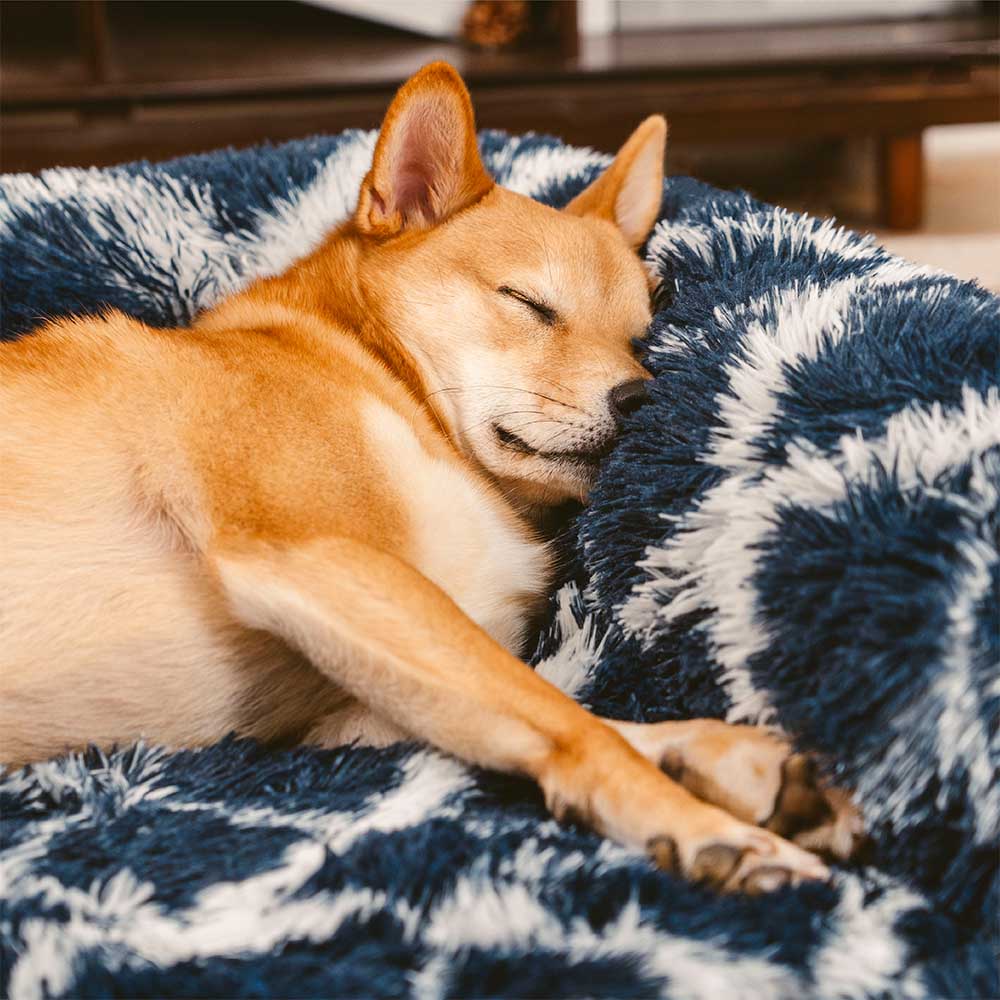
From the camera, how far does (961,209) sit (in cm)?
363

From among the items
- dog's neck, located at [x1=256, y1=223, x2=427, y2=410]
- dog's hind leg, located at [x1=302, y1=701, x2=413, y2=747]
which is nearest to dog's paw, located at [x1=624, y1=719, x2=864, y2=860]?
dog's hind leg, located at [x1=302, y1=701, x2=413, y2=747]

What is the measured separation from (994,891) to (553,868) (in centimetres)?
33

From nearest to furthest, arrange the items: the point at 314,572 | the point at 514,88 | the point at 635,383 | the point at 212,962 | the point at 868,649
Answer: the point at 212,962
the point at 868,649
the point at 314,572
the point at 635,383
the point at 514,88

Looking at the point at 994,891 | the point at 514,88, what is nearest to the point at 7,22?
the point at 514,88

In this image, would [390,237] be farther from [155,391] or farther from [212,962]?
[212,962]

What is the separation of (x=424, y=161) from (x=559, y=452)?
0.45 meters

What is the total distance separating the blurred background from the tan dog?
64.6 inches

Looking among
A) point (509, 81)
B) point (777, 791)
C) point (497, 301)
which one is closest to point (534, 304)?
point (497, 301)

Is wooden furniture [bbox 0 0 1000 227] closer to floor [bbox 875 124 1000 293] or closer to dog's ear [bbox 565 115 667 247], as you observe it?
floor [bbox 875 124 1000 293]

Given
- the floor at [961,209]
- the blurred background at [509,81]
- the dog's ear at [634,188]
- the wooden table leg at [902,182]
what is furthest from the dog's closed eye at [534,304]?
the wooden table leg at [902,182]

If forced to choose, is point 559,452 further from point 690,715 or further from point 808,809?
point 808,809

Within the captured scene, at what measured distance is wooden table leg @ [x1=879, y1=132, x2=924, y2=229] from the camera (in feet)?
11.0

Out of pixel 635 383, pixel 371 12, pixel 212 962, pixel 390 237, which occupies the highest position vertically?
pixel 371 12

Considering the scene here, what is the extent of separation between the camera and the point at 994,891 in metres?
0.88
